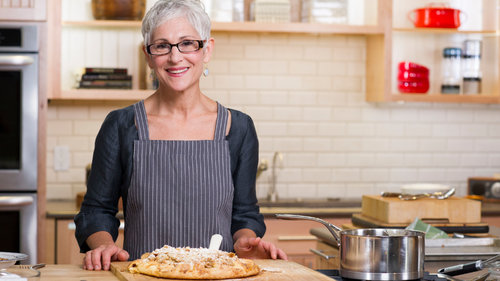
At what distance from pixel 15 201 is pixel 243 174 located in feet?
6.69

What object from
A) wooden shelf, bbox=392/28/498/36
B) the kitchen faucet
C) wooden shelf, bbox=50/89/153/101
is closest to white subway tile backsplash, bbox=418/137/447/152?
wooden shelf, bbox=392/28/498/36

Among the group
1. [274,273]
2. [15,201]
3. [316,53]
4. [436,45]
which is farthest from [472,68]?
[274,273]

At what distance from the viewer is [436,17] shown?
464cm

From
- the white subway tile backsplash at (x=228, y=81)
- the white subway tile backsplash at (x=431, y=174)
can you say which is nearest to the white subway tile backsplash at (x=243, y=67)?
the white subway tile backsplash at (x=228, y=81)

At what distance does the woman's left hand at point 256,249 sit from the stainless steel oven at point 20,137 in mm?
2103

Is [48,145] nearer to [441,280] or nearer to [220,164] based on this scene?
[220,164]

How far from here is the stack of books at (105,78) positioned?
439 centimetres

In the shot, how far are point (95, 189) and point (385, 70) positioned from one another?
8.87 ft

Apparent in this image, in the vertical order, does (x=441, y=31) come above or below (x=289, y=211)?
above

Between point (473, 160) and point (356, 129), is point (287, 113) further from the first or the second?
point (473, 160)

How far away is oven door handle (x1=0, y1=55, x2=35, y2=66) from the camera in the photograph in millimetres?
3937

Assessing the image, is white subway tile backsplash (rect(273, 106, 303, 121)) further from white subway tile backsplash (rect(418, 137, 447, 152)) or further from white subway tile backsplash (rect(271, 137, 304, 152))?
white subway tile backsplash (rect(418, 137, 447, 152))

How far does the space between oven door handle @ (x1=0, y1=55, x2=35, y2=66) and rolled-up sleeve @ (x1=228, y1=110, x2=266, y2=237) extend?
197 centimetres

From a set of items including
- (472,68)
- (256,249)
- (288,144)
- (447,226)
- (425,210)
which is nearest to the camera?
(256,249)
